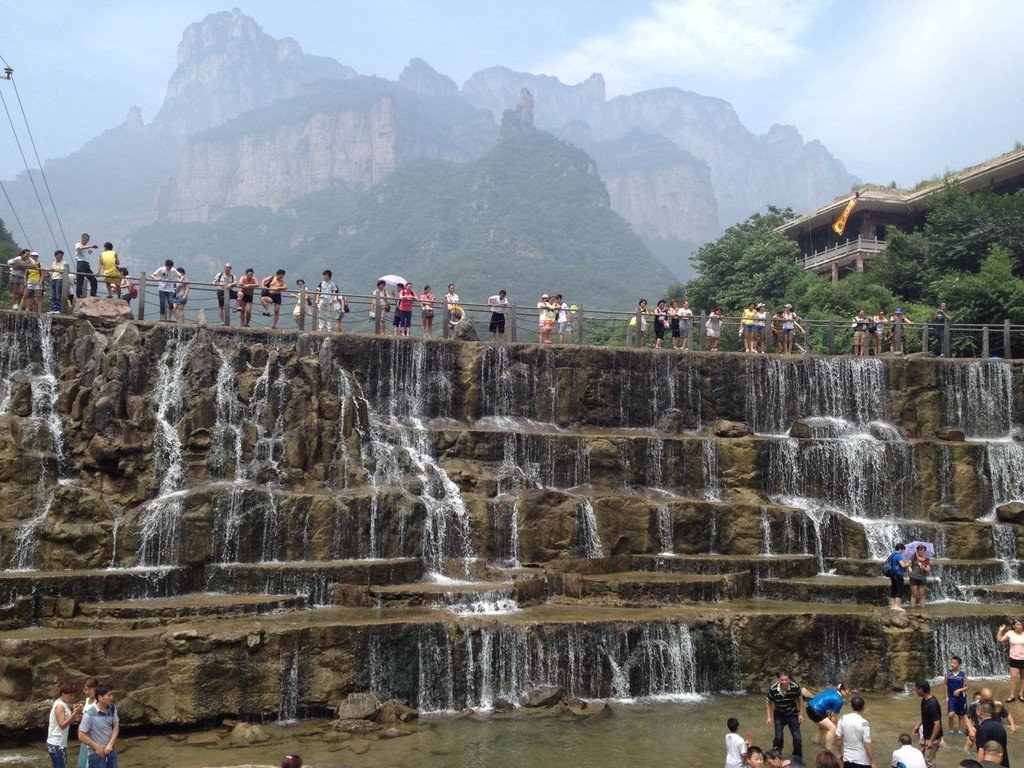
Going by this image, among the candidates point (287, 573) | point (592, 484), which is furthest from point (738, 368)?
point (287, 573)

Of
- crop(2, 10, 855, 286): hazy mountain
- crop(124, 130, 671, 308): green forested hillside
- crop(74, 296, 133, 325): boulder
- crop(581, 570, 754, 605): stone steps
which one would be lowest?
crop(581, 570, 754, 605): stone steps

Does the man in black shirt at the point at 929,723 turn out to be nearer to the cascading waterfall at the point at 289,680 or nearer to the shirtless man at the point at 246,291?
the cascading waterfall at the point at 289,680

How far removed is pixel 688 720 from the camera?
14500 mm

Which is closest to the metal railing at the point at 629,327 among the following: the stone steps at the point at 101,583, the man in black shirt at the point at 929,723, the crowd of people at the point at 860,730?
the stone steps at the point at 101,583

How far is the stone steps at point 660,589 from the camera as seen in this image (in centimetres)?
1814

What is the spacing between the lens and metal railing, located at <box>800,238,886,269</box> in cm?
4194

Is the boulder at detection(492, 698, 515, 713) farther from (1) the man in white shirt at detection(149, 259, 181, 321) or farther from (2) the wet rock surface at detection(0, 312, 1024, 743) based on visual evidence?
(1) the man in white shirt at detection(149, 259, 181, 321)

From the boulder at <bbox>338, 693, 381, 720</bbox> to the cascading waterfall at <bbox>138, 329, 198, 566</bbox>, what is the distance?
5.95 m

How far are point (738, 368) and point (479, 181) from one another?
97.5 m

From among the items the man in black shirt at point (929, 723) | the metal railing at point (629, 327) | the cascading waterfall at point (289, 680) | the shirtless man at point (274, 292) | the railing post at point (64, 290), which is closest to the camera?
the man in black shirt at point (929, 723)

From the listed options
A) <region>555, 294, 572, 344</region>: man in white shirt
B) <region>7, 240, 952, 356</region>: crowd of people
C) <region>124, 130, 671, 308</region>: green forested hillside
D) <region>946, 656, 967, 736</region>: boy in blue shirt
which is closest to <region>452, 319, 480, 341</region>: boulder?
<region>7, 240, 952, 356</region>: crowd of people

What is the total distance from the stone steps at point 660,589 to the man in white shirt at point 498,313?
34.6 ft

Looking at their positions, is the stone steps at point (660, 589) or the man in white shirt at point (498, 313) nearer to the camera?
the stone steps at point (660, 589)

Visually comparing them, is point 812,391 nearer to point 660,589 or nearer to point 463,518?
point 660,589
